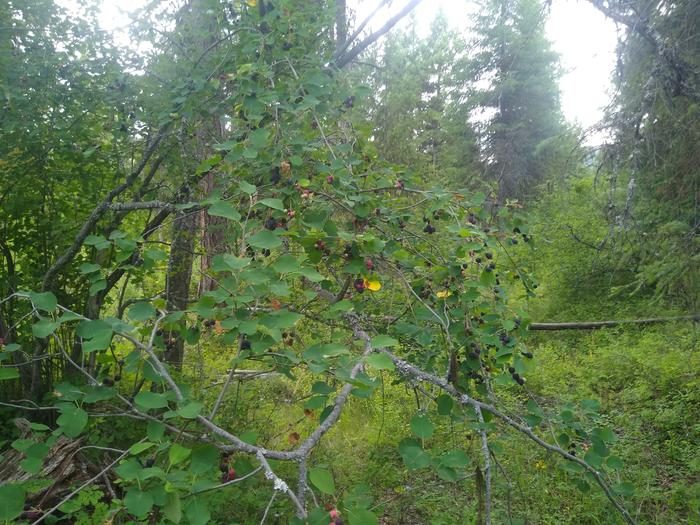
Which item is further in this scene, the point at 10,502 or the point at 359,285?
the point at 359,285

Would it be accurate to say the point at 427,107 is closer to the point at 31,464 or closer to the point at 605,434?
the point at 605,434

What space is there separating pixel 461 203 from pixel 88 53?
7.31 ft

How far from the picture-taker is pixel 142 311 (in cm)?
117

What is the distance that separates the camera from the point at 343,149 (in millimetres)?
1852

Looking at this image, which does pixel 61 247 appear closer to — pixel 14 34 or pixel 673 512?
pixel 14 34

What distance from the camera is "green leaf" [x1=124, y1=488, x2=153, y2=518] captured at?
0.98m

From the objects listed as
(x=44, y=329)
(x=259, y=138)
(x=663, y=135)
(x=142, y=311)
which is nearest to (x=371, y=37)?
(x=663, y=135)

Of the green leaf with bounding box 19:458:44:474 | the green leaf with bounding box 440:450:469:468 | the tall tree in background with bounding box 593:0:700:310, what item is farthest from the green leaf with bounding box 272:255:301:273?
the tall tree in background with bounding box 593:0:700:310

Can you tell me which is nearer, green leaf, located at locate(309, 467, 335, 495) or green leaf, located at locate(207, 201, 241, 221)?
green leaf, located at locate(309, 467, 335, 495)

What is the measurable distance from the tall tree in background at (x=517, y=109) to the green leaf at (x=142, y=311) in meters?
12.8

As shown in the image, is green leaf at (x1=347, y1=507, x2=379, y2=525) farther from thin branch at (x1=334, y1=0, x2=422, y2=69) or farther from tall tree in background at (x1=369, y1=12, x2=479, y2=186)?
tall tree in background at (x1=369, y1=12, x2=479, y2=186)

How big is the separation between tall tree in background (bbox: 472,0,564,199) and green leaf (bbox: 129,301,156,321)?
41.9ft

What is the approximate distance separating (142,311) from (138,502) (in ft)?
1.39

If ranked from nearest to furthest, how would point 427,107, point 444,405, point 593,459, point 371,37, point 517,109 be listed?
1. point 444,405
2. point 593,459
3. point 371,37
4. point 427,107
5. point 517,109
